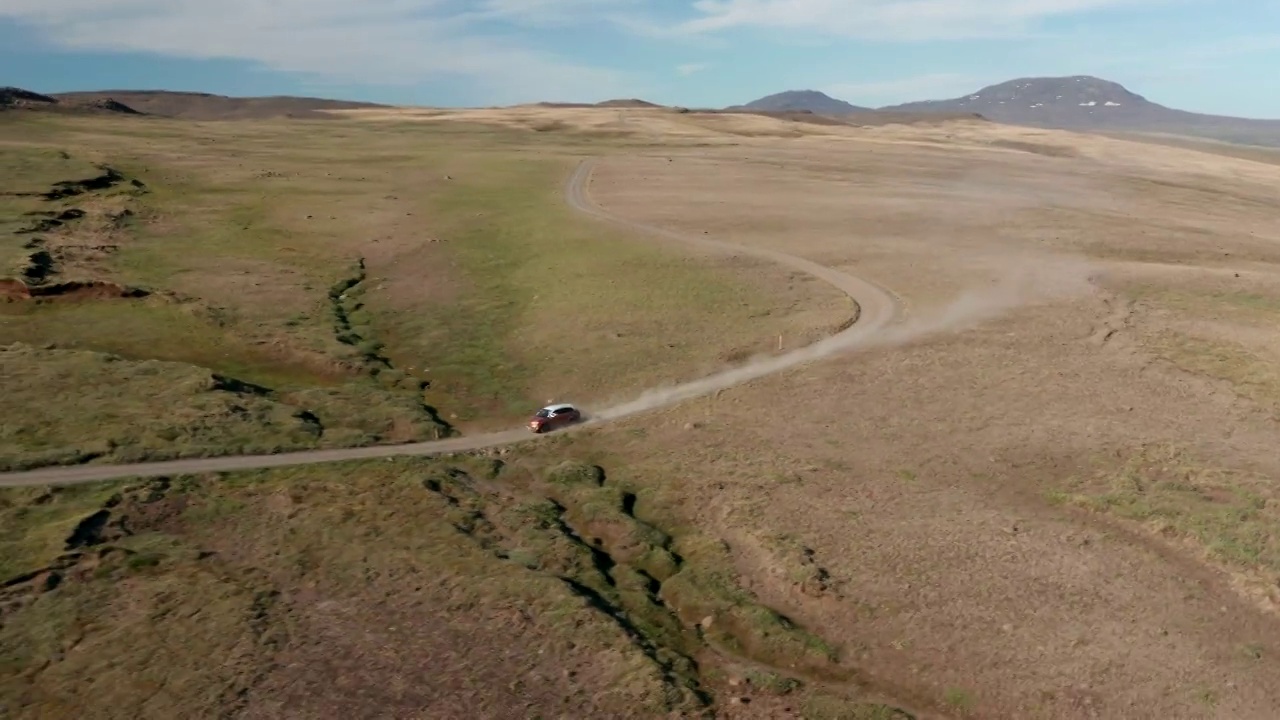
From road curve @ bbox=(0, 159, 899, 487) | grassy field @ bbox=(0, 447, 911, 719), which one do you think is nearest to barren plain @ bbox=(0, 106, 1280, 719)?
grassy field @ bbox=(0, 447, 911, 719)

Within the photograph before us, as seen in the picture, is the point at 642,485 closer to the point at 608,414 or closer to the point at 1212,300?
the point at 608,414

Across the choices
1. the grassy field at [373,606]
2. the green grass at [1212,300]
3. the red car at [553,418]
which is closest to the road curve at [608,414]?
the red car at [553,418]

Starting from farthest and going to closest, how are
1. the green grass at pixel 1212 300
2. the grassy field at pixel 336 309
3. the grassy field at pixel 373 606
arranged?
the green grass at pixel 1212 300
the grassy field at pixel 336 309
the grassy field at pixel 373 606

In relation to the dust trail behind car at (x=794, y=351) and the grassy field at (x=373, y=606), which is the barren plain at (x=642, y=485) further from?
the dust trail behind car at (x=794, y=351)

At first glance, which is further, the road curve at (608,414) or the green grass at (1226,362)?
the green grass at (1226,362)

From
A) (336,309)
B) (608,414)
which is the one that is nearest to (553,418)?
(608,414)
